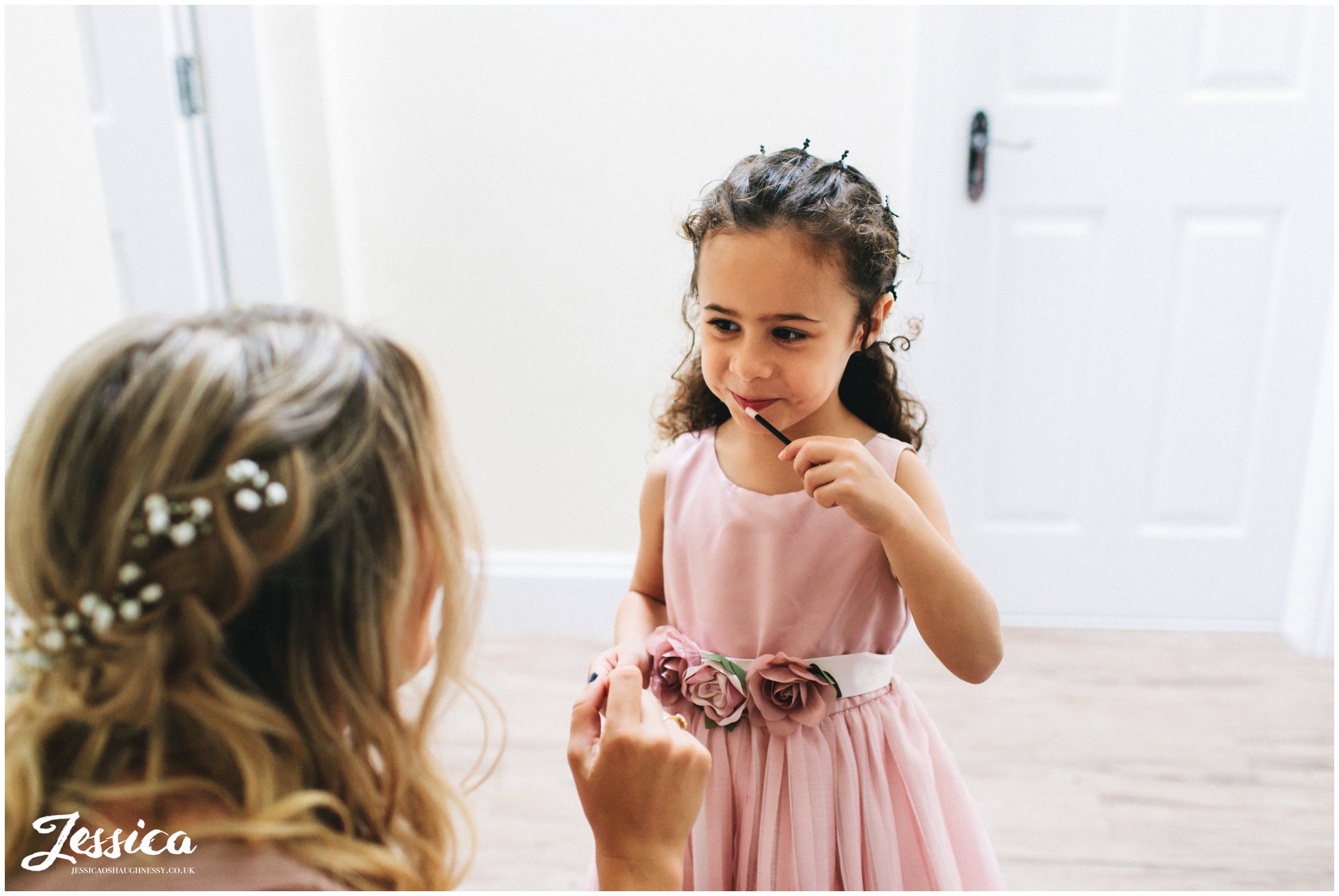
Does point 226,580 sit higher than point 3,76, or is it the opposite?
point 3,76

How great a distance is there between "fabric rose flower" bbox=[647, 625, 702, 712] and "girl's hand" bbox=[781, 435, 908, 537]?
0.69ft

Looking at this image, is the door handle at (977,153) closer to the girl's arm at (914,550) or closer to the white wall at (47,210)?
the girl's arm at (914,550)

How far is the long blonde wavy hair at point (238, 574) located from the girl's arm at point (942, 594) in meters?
0.33

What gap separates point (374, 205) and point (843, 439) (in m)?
1.40

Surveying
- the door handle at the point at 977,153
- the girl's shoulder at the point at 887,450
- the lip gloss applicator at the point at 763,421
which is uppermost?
the door handle at the point at 977,153

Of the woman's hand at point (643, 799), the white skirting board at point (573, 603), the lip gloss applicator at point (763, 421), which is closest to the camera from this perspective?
the woman's hand at point (643, 799)

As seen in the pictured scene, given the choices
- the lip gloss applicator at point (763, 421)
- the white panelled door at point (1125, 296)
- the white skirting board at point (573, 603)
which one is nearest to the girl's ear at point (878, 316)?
the lip gloss applicator at point (763, 421)

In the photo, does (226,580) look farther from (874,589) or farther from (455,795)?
(874,589)

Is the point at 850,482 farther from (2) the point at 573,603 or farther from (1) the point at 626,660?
(2) the point at 573,603

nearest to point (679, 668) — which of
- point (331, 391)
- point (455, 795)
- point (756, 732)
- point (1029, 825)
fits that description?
point (756, 732)

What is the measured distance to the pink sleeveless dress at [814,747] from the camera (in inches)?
31.8

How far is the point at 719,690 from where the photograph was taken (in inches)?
32.2

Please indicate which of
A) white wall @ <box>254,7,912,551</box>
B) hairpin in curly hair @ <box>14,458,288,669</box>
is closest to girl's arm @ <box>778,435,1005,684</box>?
hairpin in curly hair @ <box>14,458,288,669</box>

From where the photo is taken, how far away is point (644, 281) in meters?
1.87
